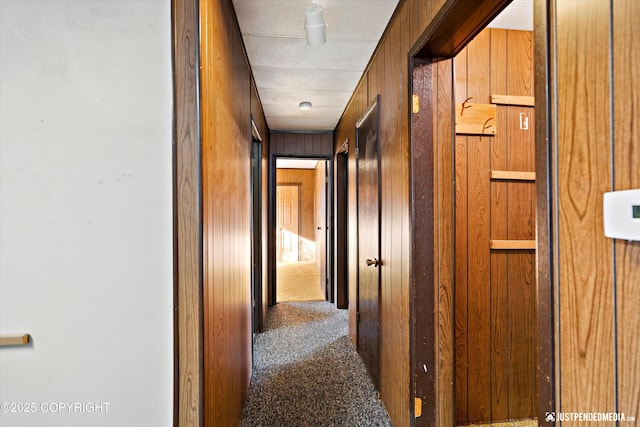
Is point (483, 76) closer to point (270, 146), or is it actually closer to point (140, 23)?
point (140, 23)

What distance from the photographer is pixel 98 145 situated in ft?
3.38

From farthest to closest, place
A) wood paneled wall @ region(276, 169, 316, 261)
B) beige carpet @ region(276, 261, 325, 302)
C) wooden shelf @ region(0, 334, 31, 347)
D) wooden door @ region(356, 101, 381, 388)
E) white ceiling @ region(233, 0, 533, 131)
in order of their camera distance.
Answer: wood paneled wall @ region(276, 169, 316, 261) → beige carpet @ region(276, 261, 325, 302) → wooden door @ region(356, 101, 381, 388) → white ceiling @ region(233, 0, 533, 131) → wooden shelf @ region(0, 334, 31, 347)

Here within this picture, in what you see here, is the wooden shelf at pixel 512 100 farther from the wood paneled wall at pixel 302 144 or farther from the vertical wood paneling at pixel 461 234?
the wood paneled wall at pixel 302 144

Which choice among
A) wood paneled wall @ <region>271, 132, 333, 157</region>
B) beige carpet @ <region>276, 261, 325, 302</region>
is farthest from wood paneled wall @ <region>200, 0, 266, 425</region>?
beige carpet @ <region>276, 261, 325, 302</region>

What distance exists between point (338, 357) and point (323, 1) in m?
2.62

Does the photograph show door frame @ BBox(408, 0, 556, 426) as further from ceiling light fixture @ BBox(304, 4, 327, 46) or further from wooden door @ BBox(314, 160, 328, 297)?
wooden door @ BBox(314, 160, 328, 297)

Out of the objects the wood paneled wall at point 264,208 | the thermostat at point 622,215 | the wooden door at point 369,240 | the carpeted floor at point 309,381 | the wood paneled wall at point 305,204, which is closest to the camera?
the thermostat at point 622,215

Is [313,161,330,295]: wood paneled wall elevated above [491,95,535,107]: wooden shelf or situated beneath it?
situated beneath

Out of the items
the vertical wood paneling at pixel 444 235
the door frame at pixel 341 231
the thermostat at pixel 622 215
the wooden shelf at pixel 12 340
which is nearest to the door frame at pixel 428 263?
the vertical wood paneling at pixel 444 235

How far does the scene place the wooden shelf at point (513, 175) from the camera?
1.76 meters

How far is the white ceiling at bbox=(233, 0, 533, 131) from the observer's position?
5.44 ft

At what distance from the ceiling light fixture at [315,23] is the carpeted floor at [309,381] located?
220 centimetres

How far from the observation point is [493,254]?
5.81ft

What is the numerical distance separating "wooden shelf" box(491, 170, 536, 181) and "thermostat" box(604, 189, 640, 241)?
124cm
